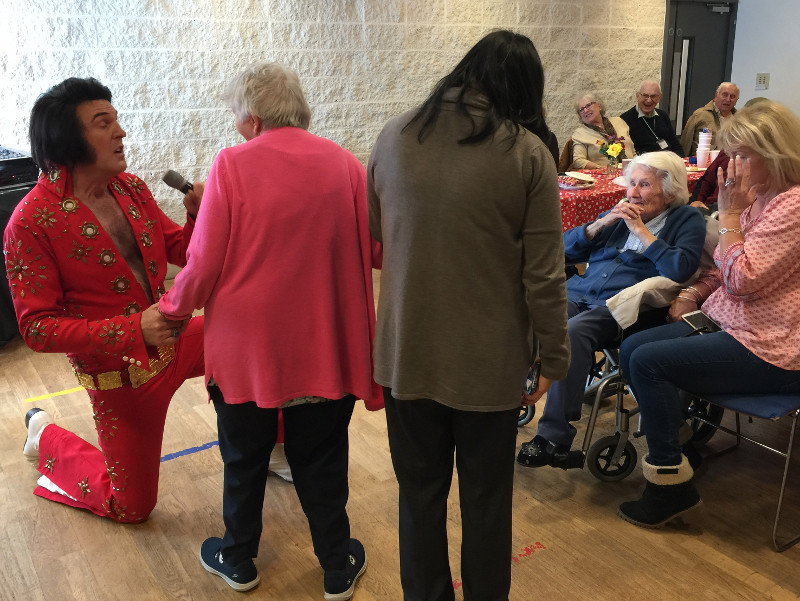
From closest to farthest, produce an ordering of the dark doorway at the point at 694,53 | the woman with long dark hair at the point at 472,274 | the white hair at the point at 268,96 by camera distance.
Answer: the woman with long dark hair at the point at 472,274
the white hair at the point at 268,96
the dark doorway at the point at 694,53

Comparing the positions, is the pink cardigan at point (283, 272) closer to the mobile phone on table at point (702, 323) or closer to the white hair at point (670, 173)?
the mobile phone on table at point (702, 323)

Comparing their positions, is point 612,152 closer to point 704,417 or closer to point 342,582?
point 704,417

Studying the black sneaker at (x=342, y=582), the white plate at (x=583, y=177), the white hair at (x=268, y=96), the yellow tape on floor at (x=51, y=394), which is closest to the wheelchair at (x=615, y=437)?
the black sneaker at (x=342, y=582)

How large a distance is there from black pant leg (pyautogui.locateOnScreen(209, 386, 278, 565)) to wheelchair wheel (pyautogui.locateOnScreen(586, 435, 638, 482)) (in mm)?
1141

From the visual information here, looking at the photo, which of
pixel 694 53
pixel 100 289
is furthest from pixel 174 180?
pixel 694 53

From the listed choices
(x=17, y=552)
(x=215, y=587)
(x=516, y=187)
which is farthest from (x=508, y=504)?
(x=17, y=552)

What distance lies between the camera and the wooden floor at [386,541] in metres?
2.05

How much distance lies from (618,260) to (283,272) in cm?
148

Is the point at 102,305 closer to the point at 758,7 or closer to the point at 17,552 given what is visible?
the point at 17,552

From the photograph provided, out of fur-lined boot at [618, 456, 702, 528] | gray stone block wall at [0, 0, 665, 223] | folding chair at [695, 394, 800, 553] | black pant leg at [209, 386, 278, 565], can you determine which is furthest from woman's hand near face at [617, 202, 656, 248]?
gray stone block wall at [0, 0, 665, 223]

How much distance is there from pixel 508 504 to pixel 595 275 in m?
1.32

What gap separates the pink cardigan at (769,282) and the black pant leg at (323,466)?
1.15m

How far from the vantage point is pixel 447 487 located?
1725mm

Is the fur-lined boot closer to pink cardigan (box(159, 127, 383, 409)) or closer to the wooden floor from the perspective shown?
the wooden floor
